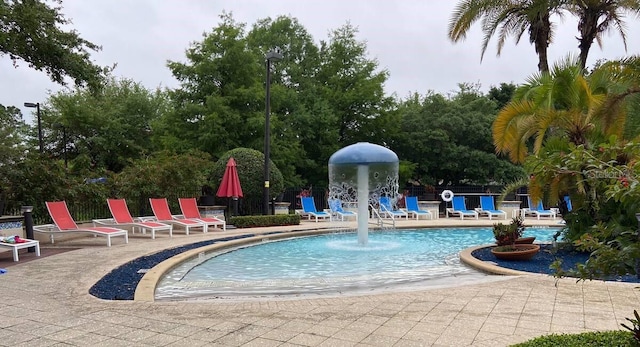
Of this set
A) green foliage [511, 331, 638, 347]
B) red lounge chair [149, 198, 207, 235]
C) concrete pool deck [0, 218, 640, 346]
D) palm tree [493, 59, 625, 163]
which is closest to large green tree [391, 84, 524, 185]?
red lounge chair [149, 198, 207, 235]

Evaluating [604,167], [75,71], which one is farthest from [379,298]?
[75,71]

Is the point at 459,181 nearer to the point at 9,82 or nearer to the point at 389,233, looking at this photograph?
the point at 389,233

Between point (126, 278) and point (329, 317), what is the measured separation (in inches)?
159

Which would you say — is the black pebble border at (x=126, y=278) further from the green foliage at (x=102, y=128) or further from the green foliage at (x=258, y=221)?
Result: the green foliage at (x=102, y=128)

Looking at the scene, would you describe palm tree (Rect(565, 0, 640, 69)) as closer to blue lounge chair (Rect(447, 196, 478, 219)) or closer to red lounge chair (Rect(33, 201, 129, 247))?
blue lounge chair (Rect(447, 196, 478, 219))

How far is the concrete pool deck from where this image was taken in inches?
161

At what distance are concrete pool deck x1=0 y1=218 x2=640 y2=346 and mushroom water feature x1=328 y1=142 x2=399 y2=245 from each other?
5043 millimetres

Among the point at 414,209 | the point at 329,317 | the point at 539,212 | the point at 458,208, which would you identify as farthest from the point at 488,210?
the point at 329,317

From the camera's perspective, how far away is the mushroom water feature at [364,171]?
11219mm

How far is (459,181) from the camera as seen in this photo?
3050 centimetres

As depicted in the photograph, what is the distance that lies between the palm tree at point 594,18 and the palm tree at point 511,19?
67cm

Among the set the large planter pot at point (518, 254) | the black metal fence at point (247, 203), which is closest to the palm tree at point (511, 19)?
the large planter pot at point (518, 254)

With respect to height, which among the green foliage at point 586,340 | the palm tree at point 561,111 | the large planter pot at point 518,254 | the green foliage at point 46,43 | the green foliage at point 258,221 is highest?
the green foliage at point 46,43

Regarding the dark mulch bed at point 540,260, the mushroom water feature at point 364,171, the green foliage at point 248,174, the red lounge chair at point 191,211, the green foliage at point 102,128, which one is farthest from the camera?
the green foliage at point 102,128
